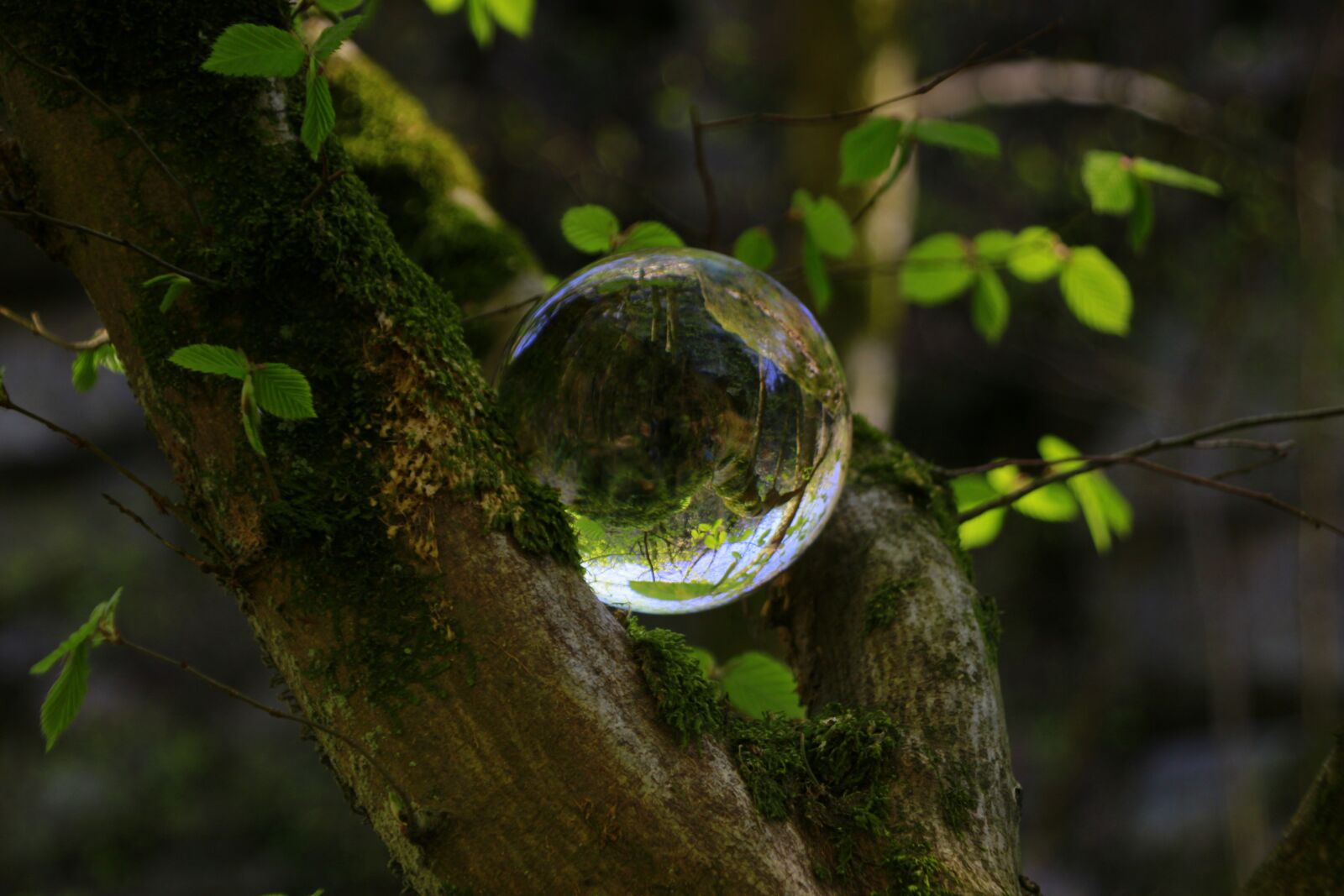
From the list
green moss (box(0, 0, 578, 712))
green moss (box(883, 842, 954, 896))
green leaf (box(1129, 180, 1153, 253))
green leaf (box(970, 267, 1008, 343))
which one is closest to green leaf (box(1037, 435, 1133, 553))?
green leaf (box(970, 267, 1008, 343))

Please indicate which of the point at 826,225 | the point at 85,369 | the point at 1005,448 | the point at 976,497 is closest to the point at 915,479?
the point at 976,497

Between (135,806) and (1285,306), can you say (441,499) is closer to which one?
(135,806)

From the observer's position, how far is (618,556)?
1262mm

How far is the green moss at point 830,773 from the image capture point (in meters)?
1.07

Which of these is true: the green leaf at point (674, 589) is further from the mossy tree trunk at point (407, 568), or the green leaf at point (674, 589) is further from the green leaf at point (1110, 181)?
the green leaf at point (1110, 181)

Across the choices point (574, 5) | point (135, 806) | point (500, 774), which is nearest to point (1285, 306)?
point (574, 5)

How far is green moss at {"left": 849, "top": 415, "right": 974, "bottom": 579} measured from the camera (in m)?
1.60

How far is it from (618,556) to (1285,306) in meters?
8.11

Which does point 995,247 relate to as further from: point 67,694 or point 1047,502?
point 67,694

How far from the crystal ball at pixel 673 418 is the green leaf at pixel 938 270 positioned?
894mm

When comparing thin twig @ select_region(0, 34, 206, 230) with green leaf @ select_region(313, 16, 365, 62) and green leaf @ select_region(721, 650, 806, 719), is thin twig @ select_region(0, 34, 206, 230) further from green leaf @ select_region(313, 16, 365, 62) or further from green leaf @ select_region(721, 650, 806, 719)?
green leaf @ select_region(721, 650, 806, 719)

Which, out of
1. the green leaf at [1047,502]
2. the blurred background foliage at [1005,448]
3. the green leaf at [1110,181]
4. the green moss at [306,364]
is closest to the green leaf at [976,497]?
the green leaf at [1047,502]

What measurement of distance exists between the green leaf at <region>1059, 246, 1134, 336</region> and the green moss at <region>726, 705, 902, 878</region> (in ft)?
3.96

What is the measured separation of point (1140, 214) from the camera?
5.84ft
